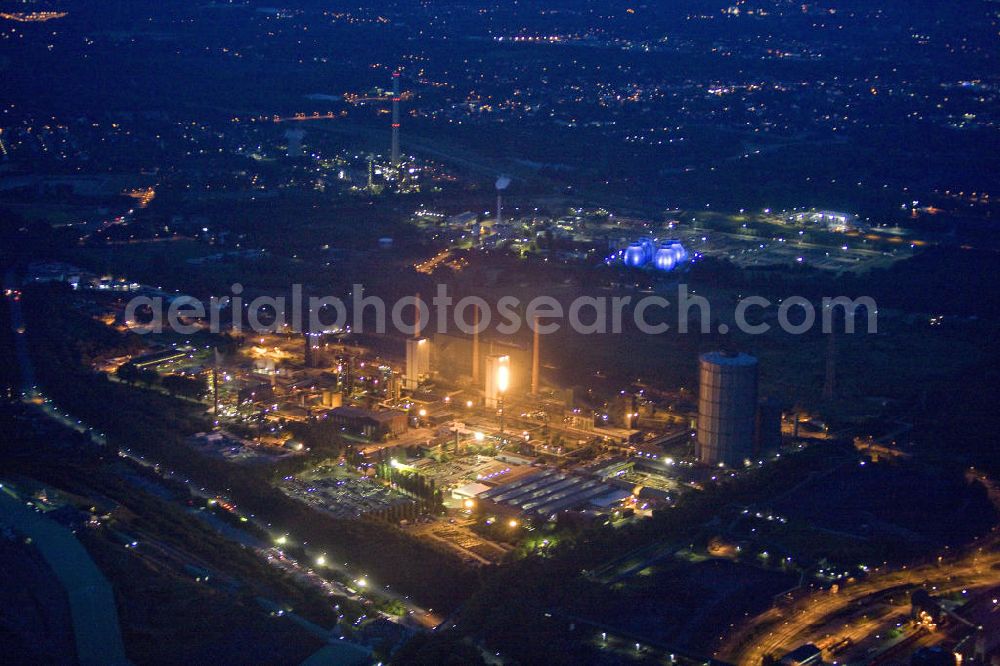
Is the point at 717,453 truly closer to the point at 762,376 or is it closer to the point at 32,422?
the point at 762,376

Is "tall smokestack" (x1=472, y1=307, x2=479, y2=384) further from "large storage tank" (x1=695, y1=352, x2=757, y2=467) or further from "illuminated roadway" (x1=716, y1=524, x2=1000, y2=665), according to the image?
"illuminated roadway" (x1=716, y1=524, x2=1000, y2=665)

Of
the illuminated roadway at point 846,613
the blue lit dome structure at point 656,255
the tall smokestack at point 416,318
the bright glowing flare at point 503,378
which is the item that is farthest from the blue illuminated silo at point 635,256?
the illuminated roadway at point 846,613

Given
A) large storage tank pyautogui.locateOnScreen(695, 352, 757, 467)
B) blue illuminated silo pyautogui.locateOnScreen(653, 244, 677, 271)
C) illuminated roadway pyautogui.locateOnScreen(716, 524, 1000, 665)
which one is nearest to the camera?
illuminated roadway pyautogui.locateOnScreen(716, 524, 1000, 665)

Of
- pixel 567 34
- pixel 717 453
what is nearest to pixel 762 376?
pixel 717 453

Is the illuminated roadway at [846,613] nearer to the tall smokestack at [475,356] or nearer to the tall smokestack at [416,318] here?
the tall smokestack at [475,356]

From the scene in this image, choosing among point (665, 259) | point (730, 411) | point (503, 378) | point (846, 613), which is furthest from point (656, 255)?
point (846, 613)

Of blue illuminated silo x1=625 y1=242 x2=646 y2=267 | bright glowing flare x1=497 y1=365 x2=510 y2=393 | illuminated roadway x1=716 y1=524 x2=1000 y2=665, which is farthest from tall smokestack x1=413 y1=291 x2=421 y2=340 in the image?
illuminated roadway x1=716 y1=524 x2=1000 y2=665
